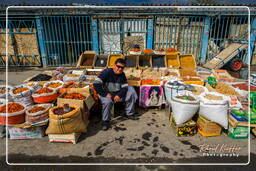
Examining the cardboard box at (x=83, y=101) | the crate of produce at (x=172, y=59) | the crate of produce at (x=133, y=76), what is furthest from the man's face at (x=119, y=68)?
the crate of produce at (x=172, y=59)

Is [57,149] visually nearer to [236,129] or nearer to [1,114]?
[1,114]

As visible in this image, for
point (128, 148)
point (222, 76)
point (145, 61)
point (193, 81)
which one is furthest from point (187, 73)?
point (128, 148)

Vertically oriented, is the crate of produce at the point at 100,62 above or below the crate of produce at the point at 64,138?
above

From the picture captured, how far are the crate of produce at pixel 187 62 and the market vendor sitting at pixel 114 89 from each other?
135 inches

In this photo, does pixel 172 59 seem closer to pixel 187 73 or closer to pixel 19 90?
pixel 187 73

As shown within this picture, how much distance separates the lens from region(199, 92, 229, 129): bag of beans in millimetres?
3619

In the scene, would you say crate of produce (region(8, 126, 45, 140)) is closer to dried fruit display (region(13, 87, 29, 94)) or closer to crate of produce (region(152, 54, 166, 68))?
dried fruit display (region(13, 87, 29, 94))

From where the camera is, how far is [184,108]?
12.2 feet

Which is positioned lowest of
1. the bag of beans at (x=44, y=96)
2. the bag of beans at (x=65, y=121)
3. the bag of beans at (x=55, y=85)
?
the bag of beans at (x=65, y=121)

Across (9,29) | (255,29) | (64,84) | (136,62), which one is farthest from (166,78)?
(9,29)

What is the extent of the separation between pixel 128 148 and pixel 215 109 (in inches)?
82.4

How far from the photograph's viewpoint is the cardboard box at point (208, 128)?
3.78 meters

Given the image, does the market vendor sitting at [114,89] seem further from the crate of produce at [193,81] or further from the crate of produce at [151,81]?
the crate of produce at [193,81]

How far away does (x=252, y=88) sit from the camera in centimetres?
462
